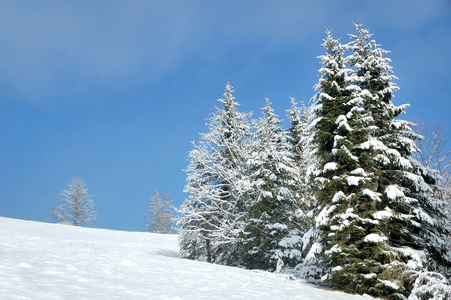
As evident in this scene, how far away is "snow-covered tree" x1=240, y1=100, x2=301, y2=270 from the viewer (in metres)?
15.4

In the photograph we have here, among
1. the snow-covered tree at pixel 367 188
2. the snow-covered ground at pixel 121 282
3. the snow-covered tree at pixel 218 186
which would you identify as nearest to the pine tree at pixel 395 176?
the snow-covered tree at pixel 367 188

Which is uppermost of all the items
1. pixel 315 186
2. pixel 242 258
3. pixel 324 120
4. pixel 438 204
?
pixel 324 120

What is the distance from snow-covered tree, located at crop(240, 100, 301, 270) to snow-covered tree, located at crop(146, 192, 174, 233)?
3304 cm

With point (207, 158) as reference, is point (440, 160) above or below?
below

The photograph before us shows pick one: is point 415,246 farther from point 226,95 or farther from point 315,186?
point 226,95

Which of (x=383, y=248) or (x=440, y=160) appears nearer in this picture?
(x=383, y=248)

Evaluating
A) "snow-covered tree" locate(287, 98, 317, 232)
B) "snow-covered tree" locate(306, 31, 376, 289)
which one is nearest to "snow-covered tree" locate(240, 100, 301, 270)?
"snow-covered tree" locate(287, 98, 317, 232)

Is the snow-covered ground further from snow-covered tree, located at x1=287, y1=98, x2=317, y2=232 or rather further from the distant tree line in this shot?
the distant tree line

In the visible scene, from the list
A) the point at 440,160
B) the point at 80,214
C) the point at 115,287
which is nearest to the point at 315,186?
the point at 440,160

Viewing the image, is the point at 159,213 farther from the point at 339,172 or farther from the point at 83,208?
the point at 339,172

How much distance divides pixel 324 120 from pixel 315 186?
350 cm

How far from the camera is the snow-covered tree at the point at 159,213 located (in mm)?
48062

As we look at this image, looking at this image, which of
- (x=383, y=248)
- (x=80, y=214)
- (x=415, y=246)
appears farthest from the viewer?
(x=80, y=214)

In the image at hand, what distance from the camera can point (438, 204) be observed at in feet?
39.7
